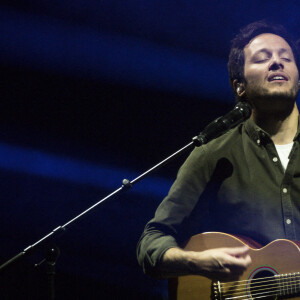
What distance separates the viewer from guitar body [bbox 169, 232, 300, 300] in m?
1.60

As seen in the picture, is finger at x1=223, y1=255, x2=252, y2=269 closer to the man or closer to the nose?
the man

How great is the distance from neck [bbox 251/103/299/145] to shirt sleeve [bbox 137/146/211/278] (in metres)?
0.34

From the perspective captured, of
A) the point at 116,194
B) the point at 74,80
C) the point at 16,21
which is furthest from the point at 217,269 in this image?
the point at 16,21

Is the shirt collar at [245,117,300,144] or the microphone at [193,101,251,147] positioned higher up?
the shirt collar at [245,117,300,144]

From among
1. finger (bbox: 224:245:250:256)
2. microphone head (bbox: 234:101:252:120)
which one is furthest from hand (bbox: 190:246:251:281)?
microphone head (bbox: 234:101:252:120)

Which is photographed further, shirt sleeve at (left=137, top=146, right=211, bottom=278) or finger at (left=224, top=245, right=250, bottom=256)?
shirt sleeve at (left=137, top=146, right=211, bottom=278)

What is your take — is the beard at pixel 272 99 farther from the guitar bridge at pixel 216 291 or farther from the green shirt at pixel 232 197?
the guitar bridge at pixel 216 291

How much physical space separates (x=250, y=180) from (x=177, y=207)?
0.37 metres

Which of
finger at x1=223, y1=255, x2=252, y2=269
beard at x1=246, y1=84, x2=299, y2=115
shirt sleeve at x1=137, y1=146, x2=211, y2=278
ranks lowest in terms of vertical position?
finger at x1=223, y1=255, x2=252, y2=269

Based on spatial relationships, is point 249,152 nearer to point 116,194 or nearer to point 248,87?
point 248,87

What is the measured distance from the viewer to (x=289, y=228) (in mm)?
1825

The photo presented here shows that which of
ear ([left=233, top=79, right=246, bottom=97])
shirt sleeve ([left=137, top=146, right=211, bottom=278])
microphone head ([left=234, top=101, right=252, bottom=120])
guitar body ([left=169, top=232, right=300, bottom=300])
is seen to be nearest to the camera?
guitar body ([left=169, top=232, right=300, bottom=300])

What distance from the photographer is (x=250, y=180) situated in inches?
77.4

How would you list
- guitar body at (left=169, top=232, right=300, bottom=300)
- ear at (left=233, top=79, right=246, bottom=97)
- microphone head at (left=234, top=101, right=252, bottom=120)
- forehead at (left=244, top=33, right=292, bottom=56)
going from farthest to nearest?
1. ear at (left=233, top=79, right=246, bottom=97)
2. forehead at (left=244, top=33, right=292, bottom=56)
3. microphone head at (left=234, top=101, right=252, bottom=120)
4. guitar body at (left=169, top=232, right=300, bottom=300)
